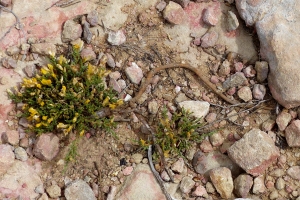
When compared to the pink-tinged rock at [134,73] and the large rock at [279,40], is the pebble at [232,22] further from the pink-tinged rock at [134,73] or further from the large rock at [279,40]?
the pink-tinged rock at [134,73]

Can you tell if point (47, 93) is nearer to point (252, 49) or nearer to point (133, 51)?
point (133, 51)

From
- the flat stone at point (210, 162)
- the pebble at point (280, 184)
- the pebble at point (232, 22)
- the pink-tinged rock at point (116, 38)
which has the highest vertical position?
the pebble at point (232, 22)

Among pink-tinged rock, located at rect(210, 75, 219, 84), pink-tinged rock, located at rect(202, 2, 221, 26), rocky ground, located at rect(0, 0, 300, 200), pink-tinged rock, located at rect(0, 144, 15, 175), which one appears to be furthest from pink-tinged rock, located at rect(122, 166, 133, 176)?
pink-tinged rock, located at rect(202, 2, 221, 26)

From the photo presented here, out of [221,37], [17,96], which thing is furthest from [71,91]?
[221,37]

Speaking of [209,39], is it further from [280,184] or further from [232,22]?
[280,184]

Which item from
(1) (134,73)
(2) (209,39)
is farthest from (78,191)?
(2) (209,39)

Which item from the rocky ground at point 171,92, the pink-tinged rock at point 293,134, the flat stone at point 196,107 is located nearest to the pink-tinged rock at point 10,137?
the rocky ground at point 171,92

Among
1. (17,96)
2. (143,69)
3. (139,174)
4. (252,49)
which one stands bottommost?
(139,174)

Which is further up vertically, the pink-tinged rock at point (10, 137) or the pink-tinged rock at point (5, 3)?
the pink-tinged rock at point (5, 3)
